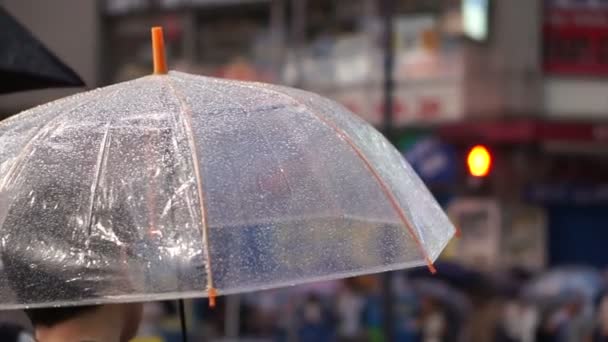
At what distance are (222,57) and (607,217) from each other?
5.79m

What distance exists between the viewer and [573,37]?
56.2 ft

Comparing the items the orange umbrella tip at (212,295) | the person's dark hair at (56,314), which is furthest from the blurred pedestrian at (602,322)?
the person's dark hair at (56,314)

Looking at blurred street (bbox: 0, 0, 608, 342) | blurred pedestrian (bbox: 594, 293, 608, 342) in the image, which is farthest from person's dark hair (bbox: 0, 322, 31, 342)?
blurred street (bbox: 0, 0, 608, 342)

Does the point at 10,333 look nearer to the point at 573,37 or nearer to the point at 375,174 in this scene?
the point at 375,174

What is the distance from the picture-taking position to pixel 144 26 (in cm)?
1905

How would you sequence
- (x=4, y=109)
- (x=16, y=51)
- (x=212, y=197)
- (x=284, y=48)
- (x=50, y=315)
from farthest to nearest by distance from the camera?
1. (x=284, y=48)
2. (x=4, y=109)
3. (x=16, y=51)
4. (x=212, y=197)
5. (x=50, y=315)

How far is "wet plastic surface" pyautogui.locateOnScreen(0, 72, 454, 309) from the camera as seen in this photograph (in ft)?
9.38

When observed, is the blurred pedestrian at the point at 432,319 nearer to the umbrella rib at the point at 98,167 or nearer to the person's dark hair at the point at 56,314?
the umbrella rib at the point at 98,167

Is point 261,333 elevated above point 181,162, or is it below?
below

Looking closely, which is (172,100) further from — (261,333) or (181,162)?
(261,333)

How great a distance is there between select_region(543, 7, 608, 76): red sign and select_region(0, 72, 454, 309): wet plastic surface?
14.1 m

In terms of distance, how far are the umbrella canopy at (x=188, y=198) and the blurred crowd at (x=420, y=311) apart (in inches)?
487

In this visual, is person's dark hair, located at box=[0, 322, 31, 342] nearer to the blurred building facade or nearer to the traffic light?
the traffic light

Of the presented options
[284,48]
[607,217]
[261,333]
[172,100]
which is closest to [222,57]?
[284,48]
